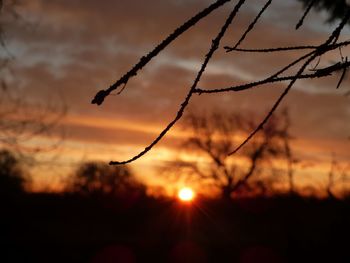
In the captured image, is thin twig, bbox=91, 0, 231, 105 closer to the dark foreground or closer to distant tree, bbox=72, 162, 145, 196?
the dark foreground

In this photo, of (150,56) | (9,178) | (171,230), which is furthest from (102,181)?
(150,56)

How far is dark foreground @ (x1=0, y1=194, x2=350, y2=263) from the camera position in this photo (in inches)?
862

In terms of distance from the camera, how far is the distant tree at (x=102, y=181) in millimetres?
59750

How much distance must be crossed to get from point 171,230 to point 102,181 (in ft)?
90.8

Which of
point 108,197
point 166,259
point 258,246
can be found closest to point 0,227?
point 166,259

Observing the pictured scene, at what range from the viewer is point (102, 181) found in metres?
64.6

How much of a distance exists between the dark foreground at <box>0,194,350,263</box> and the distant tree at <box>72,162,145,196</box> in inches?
177

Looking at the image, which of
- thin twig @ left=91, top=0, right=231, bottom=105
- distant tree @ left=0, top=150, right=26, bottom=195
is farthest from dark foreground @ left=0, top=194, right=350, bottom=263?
thin twig @ left=91, top=0, right=231, bottom=105

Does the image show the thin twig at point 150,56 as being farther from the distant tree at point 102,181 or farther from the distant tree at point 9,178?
the distant tree at point 102,181

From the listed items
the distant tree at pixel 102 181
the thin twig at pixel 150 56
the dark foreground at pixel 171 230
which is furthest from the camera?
the distant tree at pixel 102 181

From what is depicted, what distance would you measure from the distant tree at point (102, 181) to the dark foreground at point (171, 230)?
4494 mm

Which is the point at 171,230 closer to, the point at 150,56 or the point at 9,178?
the point at 9,178

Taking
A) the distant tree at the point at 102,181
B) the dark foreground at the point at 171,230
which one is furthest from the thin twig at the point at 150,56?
the distant tree at the point at 102,181

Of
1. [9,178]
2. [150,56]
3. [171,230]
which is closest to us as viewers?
[150,56]
